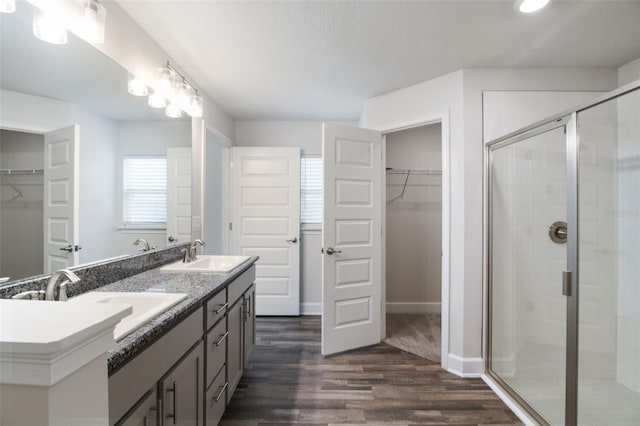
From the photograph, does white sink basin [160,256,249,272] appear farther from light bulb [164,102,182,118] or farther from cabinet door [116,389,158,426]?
light bulb [164,102,182,118]

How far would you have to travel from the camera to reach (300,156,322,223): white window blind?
3463 millimetres

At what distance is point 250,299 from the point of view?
2.11 m

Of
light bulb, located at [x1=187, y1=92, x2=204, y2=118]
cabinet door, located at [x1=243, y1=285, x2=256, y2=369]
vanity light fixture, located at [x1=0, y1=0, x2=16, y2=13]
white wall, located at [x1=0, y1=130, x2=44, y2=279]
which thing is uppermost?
light bulb, located at [x1=187, y1=92, x2=204, y2=118]

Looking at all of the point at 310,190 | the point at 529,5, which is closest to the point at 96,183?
the point at 310,190

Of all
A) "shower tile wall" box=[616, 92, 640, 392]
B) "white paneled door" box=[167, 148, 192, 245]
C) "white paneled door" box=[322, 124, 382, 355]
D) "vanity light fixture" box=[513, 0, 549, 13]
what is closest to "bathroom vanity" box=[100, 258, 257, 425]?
"white paneled door" box=[167, 148, 192, 245]

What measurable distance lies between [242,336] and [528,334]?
1.98 m

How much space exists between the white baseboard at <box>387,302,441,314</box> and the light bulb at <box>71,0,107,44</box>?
139 inches

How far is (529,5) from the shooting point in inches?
57.6

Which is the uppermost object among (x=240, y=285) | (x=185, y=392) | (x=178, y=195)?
(x=178, y=195)

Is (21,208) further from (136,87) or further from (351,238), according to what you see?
(351,238)

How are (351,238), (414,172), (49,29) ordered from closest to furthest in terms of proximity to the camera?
(49,29), (351,238), (414,172)

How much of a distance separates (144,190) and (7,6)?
0.91 metres

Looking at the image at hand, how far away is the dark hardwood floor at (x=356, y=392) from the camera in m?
1.70

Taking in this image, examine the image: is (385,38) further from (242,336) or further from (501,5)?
(242,336)
